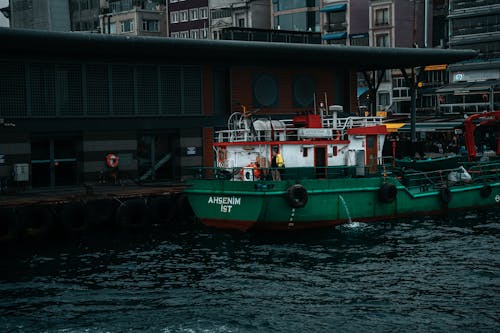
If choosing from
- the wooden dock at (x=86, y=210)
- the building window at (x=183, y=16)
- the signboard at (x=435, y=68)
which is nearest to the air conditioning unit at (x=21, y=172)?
the wooden dock at (x=86, y=210)

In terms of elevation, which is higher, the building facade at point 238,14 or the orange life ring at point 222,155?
the building facade at point 238,14

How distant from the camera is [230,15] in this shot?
9844 cm

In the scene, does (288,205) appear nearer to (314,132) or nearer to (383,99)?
(314,132)

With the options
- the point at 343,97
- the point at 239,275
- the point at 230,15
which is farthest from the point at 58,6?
the point at 239,275

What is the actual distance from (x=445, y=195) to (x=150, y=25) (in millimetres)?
78910

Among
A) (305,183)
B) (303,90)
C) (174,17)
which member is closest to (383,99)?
(174,17)

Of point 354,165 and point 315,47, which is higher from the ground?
point 315,47

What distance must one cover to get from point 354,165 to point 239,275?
10469 millimetres

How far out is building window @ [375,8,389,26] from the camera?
8331 centimetres

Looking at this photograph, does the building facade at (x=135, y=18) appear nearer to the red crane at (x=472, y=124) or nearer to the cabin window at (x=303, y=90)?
the cabin window at (x=303, y=90)

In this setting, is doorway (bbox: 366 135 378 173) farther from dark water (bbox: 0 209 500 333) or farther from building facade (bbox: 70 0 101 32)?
building facade (bbox: 70 0 101 32)

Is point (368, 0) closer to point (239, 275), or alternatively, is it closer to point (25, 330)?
point (239, 275)

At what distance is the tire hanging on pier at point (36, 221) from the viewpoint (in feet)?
95.9

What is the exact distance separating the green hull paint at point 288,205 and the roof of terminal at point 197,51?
920 cm
